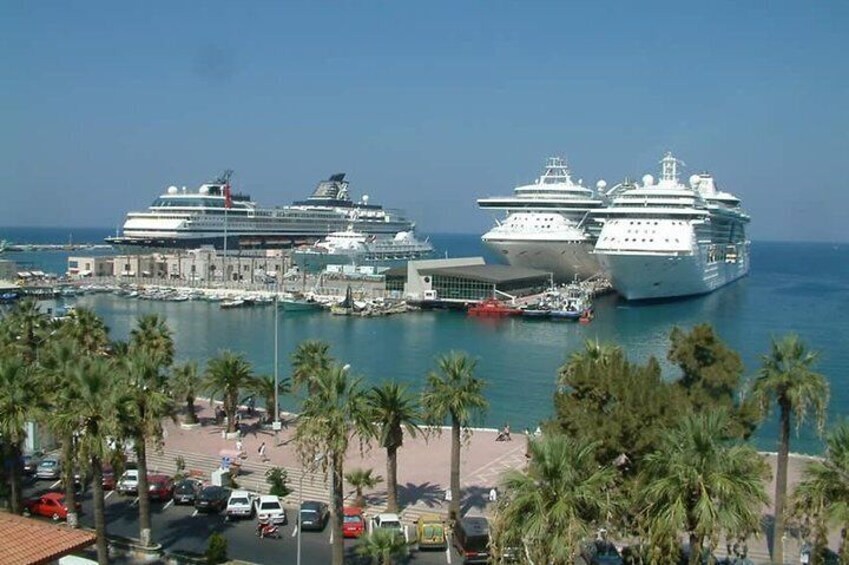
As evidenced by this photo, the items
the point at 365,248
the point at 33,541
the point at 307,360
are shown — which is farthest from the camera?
the point at 365,248

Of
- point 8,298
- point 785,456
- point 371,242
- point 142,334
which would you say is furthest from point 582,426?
point 371,242

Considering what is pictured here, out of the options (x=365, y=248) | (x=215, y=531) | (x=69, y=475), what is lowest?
(x=215, y=531)

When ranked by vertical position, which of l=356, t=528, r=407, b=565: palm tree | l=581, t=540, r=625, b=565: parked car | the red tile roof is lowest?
l=581, t=540, r=625, b=565: parked car

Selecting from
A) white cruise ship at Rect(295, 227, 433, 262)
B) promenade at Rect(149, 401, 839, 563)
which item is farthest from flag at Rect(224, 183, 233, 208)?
promenade at Rect(149, 401, 839, 563)

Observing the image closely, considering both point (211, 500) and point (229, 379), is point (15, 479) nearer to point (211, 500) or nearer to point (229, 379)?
point (211, 500)

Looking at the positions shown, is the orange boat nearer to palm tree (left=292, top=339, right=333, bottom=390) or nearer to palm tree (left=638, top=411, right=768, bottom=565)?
palm tree (left=292, top=339, right=333, bottom=390)

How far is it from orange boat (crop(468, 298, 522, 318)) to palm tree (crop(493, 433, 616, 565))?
5798cm

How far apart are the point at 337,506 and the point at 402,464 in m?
9.02

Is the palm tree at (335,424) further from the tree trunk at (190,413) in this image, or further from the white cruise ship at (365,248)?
the white cruise ship at (365,248)

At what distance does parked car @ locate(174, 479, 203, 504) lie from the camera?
20.6m

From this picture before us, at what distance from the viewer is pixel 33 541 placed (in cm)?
1095

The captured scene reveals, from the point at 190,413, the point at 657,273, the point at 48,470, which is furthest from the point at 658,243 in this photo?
the point at 48,470

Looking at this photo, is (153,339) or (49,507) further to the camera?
(153,339)

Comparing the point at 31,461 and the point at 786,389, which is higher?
the point at 786,389
